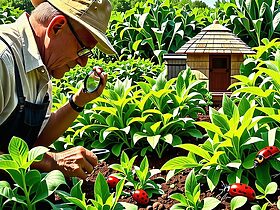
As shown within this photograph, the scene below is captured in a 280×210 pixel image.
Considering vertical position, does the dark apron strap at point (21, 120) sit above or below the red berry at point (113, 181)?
above

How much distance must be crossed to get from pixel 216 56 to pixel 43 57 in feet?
9.53

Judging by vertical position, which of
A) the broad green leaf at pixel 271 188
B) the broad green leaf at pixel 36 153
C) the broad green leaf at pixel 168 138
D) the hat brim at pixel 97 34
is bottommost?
the broad green leaf at pixel 271 188

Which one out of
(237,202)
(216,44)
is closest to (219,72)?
(216,44)

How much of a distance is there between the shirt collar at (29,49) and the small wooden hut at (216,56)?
2.83 metres

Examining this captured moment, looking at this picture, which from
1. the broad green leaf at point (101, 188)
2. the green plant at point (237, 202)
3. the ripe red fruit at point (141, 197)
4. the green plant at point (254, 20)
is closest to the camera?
the broad green leaf at point (101, 188)

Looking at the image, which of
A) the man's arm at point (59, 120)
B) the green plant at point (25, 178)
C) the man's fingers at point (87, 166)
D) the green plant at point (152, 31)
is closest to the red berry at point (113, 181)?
the man's arm at point (59, 120)

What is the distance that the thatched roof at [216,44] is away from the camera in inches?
209

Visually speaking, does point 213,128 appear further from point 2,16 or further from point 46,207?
point 2,16

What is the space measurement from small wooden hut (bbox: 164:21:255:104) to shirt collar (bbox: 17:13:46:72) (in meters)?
2.83

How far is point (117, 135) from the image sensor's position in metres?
3.94

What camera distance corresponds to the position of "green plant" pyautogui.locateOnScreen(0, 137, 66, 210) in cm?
240

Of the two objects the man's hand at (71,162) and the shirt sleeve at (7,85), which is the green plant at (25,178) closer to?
the man's hand at (71,162)

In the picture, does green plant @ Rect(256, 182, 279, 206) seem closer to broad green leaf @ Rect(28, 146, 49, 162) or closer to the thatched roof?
broad green leaf @ Rect(28, 146, 49, 162)

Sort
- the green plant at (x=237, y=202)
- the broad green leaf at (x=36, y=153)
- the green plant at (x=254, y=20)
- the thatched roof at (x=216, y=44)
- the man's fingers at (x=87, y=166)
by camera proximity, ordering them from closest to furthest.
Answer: the broad green leaf at (x=36, y=153)
the man's fingers at (x=87, y=166)
the green plant at (x=237, y=202)
the thatched roof at (x=216, y=44)
the green plant at (x=254, y=20)
